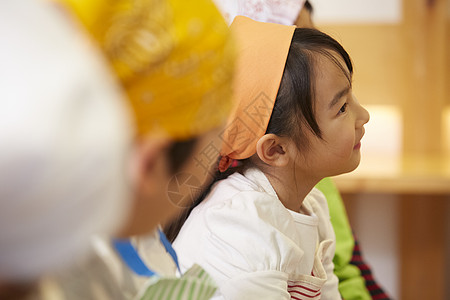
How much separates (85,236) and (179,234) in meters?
0.41

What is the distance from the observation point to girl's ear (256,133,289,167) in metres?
0.66

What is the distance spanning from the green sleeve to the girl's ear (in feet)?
0.71

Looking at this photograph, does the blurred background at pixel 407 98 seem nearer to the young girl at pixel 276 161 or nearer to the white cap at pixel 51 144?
the young girl at pixel 276 161

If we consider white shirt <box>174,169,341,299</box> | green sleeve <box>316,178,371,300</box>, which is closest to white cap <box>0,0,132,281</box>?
white shirt <box>174,169,341,299</box>

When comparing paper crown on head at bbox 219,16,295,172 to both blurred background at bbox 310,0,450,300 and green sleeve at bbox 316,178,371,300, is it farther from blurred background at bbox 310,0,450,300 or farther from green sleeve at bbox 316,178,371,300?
blurred background at bbox 310,0,450,300

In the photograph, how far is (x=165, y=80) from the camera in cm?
29

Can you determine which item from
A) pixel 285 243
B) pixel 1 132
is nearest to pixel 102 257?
pixel 1 132

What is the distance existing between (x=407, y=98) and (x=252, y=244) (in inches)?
46.4

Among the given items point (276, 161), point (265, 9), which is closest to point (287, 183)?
point (276, 161)

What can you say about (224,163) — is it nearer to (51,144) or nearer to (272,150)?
(272,150)

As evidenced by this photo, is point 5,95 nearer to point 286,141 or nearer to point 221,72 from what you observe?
point 221,72

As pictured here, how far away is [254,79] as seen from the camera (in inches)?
24.7

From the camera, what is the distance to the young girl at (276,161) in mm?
594

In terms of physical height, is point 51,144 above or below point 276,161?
above
